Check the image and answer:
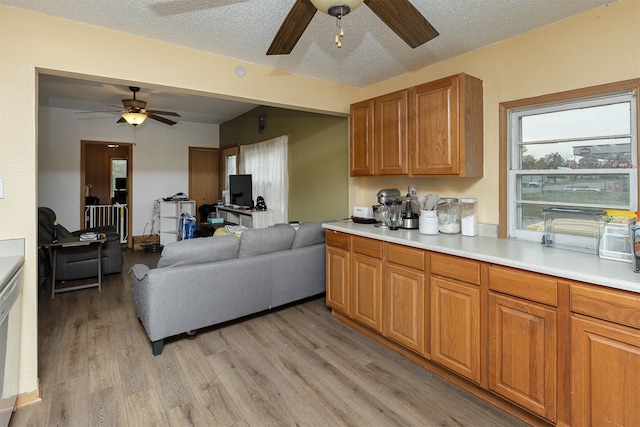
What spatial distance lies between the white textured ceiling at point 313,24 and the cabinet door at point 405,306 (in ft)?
5.76

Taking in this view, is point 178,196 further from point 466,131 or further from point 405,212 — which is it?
point 466,131

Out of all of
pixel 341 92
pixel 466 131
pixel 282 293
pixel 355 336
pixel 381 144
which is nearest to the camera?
pixel 466 131

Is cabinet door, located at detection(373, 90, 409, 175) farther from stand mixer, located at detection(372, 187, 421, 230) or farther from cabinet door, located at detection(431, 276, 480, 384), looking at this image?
cabinet door, located at detection(431, 276, 480, 384)

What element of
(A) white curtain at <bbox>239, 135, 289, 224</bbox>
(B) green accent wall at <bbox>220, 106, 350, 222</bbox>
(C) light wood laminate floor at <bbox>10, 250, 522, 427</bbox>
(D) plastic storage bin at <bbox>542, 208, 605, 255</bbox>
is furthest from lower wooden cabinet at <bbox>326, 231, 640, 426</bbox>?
(A) white curtain at <bbox>239, 135, 289, 224</bbox>

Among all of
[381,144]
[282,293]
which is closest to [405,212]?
[381,144]

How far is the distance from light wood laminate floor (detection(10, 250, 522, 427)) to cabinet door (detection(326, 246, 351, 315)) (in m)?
0.19

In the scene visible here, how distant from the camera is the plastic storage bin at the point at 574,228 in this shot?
1949 mm

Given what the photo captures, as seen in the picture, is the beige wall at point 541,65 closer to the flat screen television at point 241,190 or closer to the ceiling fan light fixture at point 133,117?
the flat screen television at point 241,190

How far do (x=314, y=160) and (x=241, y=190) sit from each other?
2238 millimetres

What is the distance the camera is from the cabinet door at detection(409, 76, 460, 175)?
250 centimetres

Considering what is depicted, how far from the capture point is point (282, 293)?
3311mm

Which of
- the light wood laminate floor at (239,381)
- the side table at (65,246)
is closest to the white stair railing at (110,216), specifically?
the side table at (65,246)

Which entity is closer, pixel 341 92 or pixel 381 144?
pixel 381 144

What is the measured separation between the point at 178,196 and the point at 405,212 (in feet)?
17.6
